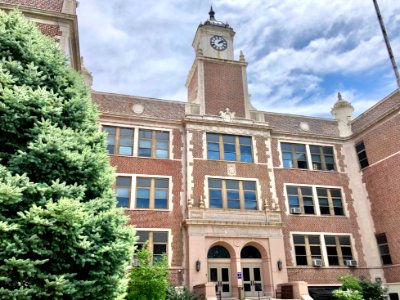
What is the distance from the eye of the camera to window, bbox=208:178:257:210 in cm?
2014

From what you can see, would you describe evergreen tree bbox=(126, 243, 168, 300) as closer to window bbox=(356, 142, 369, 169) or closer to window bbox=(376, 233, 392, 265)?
window bbox=(376, 233, 392, 265)

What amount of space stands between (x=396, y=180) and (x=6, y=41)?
21.2 metres

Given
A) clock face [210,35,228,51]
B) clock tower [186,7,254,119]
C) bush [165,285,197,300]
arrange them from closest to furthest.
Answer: bush [165,285,197,300], clock tower [186,7,254,119], clock face [210,35,228,51]

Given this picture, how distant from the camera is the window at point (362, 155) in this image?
23.2 meters

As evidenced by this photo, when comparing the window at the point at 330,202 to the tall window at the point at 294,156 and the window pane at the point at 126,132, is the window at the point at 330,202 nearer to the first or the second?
the tall window at the point at 294,156

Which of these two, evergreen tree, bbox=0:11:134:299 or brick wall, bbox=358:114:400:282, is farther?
brick wall, bbox=358:114:400:282

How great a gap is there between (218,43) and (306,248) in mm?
16018

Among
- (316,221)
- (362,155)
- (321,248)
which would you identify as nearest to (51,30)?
(316,221)

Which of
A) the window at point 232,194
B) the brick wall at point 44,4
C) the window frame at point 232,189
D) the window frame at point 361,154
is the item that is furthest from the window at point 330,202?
the brick wall at point 44,4

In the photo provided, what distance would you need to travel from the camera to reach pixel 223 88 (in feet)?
76.8

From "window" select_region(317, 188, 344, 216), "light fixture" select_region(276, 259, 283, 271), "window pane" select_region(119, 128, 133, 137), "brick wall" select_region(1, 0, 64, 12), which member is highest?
"brick wall" select_region(1, 0, 64, 12)

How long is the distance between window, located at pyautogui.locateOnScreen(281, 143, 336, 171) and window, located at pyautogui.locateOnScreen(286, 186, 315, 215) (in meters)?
1.59

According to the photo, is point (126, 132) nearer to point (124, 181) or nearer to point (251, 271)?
point (124, 181)

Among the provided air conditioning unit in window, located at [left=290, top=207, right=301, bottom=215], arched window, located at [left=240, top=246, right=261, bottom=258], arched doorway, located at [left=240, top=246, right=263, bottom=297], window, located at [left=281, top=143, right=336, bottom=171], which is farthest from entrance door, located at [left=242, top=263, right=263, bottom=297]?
window, located at [left=281, top=143, right=336, bottom=171]
